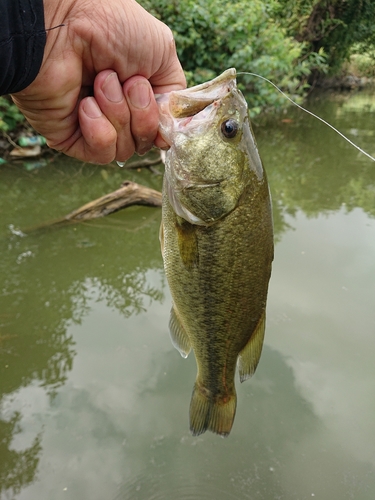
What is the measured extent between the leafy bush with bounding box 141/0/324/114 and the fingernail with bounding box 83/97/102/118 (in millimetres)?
6406

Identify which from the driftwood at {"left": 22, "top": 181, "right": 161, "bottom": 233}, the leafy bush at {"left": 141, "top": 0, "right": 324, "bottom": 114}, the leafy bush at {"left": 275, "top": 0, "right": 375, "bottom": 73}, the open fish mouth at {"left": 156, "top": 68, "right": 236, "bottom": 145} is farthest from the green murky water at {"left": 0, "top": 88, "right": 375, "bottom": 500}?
the leafy bush at {"left": 275, "top": 0, "right": 375, "bottom": 73}

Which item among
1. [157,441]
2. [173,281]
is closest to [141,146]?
[173,281]

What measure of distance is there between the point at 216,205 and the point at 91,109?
56cm

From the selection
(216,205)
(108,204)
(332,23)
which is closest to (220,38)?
(108,204)

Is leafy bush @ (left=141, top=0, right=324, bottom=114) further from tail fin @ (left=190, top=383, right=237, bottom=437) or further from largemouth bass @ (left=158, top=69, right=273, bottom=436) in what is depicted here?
tail fin @ (left=190, top=383, right=237, bottom=437)

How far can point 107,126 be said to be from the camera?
143 cm

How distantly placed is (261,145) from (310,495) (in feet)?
25.9

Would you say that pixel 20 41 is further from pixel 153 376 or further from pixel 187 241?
pixel 153 376

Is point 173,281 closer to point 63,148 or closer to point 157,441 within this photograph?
point 63,148

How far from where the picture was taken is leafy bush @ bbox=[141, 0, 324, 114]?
7637mm

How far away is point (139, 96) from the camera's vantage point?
1402 mm

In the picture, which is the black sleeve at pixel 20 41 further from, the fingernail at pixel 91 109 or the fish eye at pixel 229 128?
the fish eye at pixel 229 128

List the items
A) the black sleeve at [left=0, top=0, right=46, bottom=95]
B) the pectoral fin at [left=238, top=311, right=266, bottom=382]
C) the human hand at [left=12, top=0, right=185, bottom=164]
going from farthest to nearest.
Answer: the pectoral fin at [left=238, top=311, right=266, bottom=382]
the human hand at [left=12, top=0, right=185, bottom=164]
the black sleeve at [left=0, top=0, right=46, bottom=95]

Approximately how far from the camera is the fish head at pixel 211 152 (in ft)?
4.45
